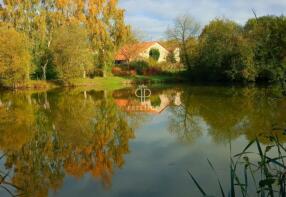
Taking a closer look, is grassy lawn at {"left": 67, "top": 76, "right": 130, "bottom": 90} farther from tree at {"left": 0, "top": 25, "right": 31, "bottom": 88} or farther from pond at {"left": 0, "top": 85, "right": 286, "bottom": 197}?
pond at {"left": 0, "top": 85, "right": 286, "bottom": 197}

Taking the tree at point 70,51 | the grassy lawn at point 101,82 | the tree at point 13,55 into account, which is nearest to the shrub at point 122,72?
the grassy lawn at point 101,82

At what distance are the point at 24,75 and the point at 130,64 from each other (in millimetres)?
16641

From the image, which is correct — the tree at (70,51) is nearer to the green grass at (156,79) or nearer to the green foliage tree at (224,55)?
the green grass at (156,79)

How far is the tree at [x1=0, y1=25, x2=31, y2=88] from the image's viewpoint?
3503cm

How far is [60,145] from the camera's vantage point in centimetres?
1102

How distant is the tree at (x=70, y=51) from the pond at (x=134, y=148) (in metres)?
18.6

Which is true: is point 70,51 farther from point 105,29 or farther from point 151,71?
point 151,71

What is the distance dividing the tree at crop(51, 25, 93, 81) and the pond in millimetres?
18560

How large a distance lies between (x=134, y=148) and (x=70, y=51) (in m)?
28.1

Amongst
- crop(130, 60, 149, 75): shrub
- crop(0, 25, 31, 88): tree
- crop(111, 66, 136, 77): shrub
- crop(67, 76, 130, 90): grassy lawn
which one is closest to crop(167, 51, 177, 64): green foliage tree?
crop(130, 60, 149, 75): shrub

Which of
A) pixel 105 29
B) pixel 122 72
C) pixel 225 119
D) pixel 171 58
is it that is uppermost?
pixel 105 29

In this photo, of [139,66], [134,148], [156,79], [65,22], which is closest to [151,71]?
[139,66]

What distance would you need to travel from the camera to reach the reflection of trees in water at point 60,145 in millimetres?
8133

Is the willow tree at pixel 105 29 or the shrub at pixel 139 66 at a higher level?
the willow tree at pixel 105 29
